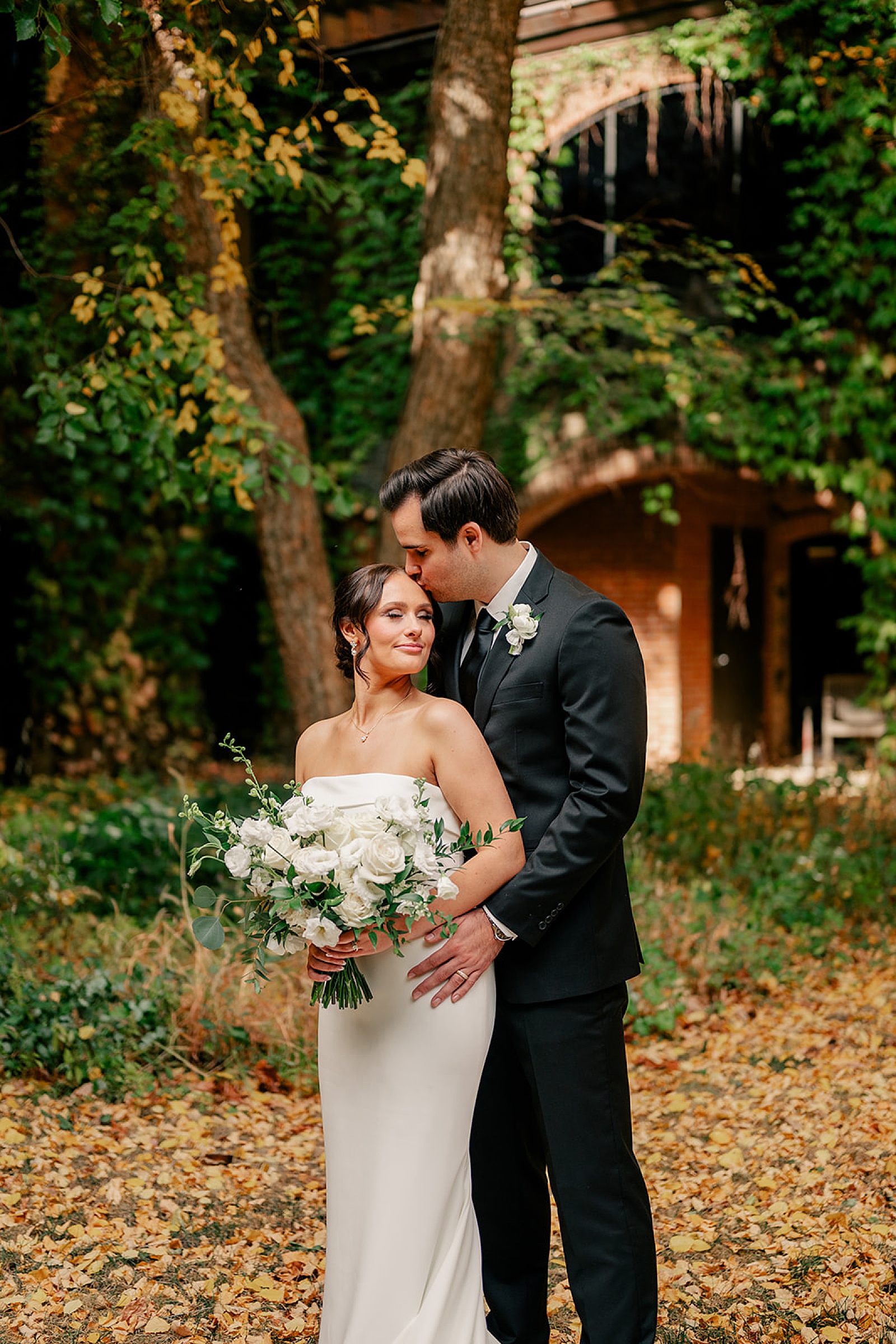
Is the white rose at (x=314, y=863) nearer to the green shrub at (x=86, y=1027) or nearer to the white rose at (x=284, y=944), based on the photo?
the white rose at (x=284, y=944)

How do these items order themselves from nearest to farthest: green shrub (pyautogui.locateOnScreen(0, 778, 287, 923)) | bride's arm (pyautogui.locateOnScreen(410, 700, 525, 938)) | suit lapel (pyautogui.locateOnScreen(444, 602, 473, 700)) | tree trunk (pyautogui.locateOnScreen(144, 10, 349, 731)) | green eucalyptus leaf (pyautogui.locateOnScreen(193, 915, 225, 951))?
green eucalyptus leaf (pyautogui.locateOnScreen(193, 915, 225, 951)) → bride's arm (pyautogui.locateOnScreen(410, 700, 525, 938)) → suit lapel (pyautogui.locateOnScreen(444, 602, 473, 700)) → green shrub (pyautogui.locateOnScreen(0, 778, 287, 923)) → tree trunk (pyautogui.locateOnScreen(144, 10, 349, 731))

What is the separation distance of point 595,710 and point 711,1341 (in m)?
1.75

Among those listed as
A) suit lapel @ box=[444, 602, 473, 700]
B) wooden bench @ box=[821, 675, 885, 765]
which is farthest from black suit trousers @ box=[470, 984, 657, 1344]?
wooden bench @ box=[821, 675, 885, 765]

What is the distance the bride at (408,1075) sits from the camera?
232 cm

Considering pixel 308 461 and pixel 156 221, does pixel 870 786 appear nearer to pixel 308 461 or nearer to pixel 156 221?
pixel 308 461

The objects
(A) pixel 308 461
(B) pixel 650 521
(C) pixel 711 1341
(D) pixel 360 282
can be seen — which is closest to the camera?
(C) pixel 711 1341

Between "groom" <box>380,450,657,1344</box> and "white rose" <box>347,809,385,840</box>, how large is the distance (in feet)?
1.16

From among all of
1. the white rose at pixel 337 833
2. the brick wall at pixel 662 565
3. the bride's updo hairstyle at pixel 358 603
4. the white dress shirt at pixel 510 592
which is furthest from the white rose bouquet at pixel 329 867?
the brick wall at pixel 662 565

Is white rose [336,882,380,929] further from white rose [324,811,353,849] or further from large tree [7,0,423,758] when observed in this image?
large tree [7,0,423,758]

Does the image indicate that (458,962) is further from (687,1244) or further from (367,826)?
(687,1244)

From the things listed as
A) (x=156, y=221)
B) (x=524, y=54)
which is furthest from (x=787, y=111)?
(x=156, y=221)

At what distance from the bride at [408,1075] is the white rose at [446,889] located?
0.52ft

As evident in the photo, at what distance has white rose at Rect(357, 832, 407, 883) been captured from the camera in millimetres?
2047

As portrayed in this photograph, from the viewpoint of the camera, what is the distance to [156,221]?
630 cm
